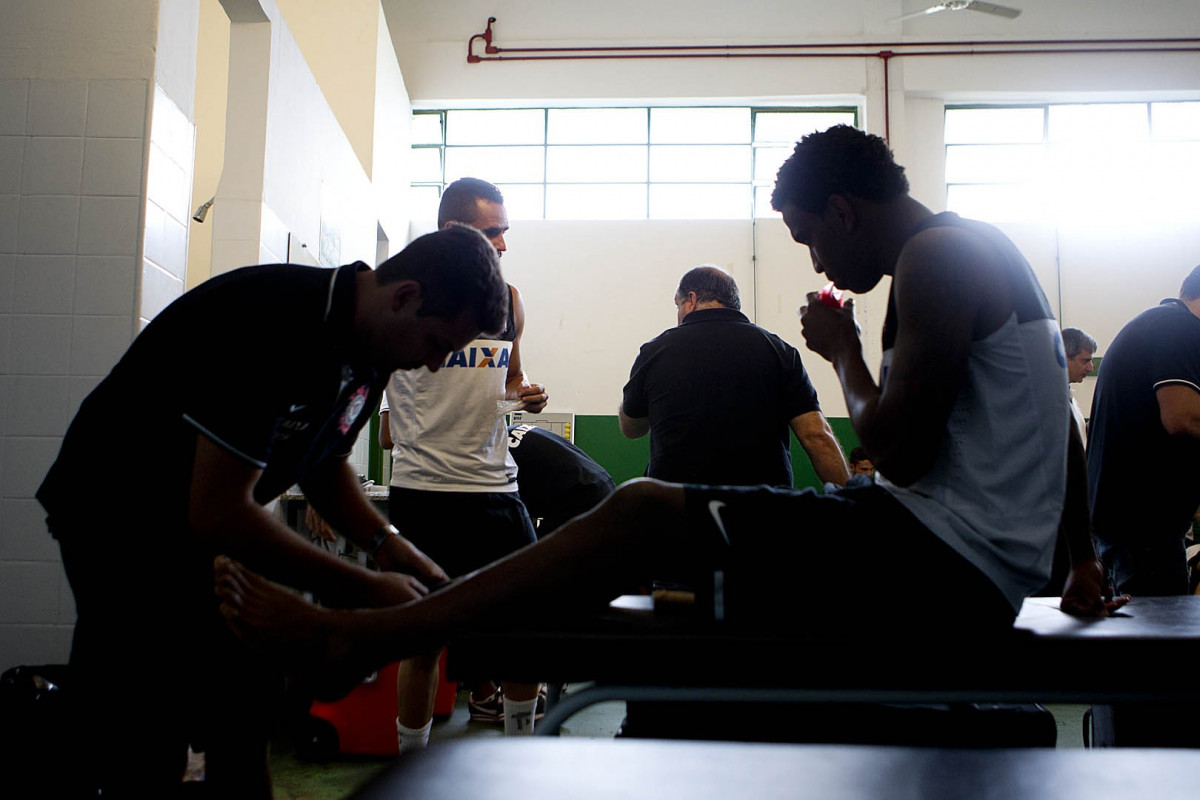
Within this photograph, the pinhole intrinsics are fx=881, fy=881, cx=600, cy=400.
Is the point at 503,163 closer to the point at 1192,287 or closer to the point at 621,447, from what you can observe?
the point at 621,447

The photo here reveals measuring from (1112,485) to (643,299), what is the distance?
5526mm

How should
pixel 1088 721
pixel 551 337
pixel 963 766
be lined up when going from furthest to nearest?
pixel 551 337
pixel 1088 721
pixel 963 766

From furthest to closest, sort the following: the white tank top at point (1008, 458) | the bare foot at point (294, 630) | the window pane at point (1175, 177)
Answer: the window pane at point (1175, 177) → the white tank top at point (1008, 458) → the bare foot at point (294, 630)

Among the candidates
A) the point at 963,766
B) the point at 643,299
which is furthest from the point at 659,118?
the point at 963,766

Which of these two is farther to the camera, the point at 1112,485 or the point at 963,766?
the point at 1112,485

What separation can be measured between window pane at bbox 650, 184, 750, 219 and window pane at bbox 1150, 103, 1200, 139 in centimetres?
376

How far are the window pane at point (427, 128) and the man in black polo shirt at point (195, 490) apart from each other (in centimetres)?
724

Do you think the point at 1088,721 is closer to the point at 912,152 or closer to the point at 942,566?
the point at 942,566

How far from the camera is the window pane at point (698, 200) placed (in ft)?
26.5

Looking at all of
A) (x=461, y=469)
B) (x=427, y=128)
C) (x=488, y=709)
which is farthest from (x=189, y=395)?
(x=427, y=128)

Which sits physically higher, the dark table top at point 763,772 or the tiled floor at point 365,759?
the dark table top at point 763,772

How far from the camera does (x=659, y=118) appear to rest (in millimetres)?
8172

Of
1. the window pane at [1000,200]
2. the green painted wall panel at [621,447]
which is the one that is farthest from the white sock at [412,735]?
the window pane at [1000,200]

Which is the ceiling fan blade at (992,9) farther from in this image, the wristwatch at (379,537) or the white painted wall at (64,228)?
the wristwatch at (379,537)
